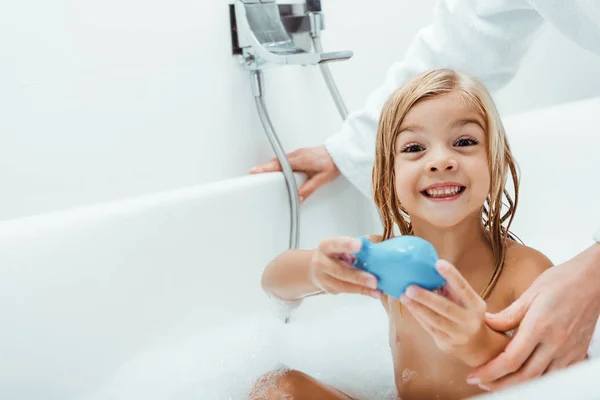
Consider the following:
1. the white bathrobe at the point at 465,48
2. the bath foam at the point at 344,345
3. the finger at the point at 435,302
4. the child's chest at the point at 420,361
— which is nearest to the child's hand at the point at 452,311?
the finger at the point at 435,302

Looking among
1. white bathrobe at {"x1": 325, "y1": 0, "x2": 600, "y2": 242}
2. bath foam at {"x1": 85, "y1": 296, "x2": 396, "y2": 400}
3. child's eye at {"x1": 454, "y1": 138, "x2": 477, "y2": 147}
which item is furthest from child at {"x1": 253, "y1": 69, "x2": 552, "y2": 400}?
white bathrobe at {"x1": 325, "y1": 0, "x2": 600, "y2": 242}

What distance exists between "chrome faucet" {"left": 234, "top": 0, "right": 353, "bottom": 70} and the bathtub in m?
0.23

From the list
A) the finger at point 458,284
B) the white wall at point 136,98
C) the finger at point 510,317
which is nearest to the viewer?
the finger at point 458,284

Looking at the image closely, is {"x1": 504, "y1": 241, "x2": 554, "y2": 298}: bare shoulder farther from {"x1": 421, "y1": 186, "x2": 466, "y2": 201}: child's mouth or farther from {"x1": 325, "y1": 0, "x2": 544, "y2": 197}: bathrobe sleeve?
{"x1": 325, "y1": 0, "x2": 544, "y2": 197}: bathrobe sleeve

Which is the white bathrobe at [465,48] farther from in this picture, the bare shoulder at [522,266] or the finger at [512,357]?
the finger at [512,357]

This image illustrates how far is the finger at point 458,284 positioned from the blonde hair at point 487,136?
24cm

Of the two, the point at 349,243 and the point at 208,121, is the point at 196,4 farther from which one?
the point at 349,243

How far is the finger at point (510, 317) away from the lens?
2.46 ft

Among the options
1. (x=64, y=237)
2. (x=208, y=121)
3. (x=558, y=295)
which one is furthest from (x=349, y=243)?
(x=208, y=121)

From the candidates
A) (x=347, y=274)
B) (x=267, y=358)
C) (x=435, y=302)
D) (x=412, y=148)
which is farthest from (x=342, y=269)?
(x=267, y=358)

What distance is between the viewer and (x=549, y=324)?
0.73 meters

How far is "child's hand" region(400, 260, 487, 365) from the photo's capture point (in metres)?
0.66

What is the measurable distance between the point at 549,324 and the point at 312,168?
739 mm

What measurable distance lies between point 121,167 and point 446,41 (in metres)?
0.62
